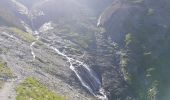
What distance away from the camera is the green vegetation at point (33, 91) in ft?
306

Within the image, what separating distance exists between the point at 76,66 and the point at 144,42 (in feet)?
131

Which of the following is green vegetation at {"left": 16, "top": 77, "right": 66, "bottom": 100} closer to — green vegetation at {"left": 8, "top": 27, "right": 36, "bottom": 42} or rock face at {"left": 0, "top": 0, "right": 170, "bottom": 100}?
rock face at {"left": 0, "top": 0, "right": 170, "bottom": 100}

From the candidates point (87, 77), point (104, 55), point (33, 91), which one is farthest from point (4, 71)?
point (104, 55)

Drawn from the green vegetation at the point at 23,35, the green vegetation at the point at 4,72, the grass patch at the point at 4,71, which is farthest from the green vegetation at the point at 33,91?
the green vegetation at the point at 23,35

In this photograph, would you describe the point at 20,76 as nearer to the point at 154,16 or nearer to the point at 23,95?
the point at 23,95

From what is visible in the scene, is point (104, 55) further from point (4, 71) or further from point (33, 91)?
point (33, 91)

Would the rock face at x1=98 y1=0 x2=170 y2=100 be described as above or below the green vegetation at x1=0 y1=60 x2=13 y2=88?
above

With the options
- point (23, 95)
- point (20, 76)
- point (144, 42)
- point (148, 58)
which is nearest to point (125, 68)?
point (148, 58)

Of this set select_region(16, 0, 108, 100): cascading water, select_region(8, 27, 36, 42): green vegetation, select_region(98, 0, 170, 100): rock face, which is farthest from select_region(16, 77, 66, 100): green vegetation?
select_region(8, 27, 36, 42): green vegetation

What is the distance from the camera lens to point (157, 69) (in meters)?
Answer: 160

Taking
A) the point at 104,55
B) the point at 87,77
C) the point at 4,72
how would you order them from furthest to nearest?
1. the point at 104,55
2. the point at 87,77
3. the point at 4,72

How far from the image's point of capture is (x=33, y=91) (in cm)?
10075

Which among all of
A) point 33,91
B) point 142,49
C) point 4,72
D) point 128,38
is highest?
point 128,38

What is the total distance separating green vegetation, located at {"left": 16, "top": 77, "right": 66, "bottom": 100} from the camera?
306ft
